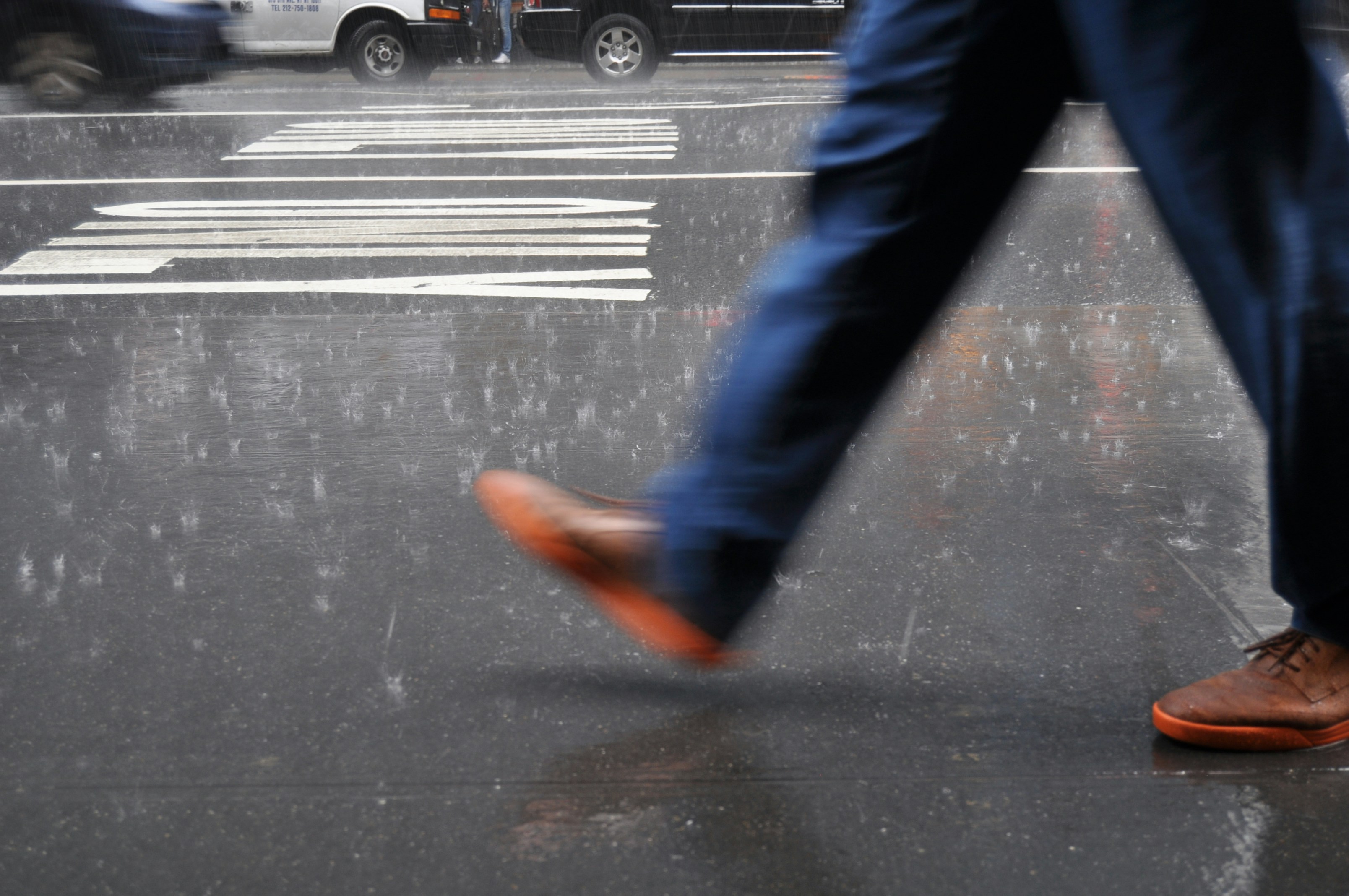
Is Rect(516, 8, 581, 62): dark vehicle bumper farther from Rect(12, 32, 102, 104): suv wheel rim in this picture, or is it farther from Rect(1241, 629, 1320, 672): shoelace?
Rect(1241, 629, 1320, 672): shoelace

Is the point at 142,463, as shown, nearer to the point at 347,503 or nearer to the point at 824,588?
the point at 347,503

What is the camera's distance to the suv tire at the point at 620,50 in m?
16.1

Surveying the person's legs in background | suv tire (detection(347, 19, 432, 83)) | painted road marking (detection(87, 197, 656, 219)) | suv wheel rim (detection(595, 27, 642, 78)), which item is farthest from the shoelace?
the person's legs in background

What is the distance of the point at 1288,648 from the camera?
215 cm

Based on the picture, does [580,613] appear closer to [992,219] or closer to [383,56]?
[992,219]

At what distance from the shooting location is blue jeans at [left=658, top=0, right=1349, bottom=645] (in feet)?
5.94

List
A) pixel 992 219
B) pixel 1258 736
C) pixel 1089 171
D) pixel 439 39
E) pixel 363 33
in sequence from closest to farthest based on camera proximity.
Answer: pixel 992 219, pixel 1258 736, pixel 1089 171, pixel 363 33, pixel 439 39

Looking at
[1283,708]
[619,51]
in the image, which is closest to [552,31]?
[619,51]

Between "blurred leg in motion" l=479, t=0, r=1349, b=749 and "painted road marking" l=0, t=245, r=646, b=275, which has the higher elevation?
"blurred leg in motion" l=479, t=0, r=1349, b=749

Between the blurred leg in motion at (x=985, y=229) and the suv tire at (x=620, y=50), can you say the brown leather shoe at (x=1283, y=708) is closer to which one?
the blurred leg in motion at (x=985, y=229)

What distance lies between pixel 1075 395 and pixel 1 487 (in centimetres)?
282

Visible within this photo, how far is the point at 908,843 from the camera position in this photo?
192 cm

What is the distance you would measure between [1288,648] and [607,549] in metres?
1.03

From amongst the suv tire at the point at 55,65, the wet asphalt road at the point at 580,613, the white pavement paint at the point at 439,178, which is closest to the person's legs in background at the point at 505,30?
the suv tire at the point at 55,65
